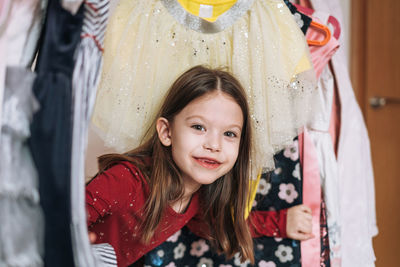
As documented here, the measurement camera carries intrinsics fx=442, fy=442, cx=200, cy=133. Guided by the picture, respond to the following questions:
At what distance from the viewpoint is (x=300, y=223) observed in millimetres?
1123

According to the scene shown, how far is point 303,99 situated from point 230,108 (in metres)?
0.20

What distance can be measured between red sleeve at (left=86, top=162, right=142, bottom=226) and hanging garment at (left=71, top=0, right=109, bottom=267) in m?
0.31

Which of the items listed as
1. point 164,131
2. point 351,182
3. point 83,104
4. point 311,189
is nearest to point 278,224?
point 311,189

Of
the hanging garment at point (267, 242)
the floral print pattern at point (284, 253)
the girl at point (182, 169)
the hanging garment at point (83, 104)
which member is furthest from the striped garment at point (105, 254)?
the floral print pattern at point (284, 253)

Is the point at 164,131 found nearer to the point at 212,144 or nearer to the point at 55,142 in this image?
the point at 212,144

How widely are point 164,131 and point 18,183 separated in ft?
1.81

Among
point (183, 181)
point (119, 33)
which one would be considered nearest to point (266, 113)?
point (183, 181)

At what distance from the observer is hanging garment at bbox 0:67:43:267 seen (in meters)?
Result: 0.51

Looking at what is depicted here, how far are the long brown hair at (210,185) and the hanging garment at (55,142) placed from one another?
48 cm

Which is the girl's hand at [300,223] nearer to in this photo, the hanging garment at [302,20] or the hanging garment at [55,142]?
the hanging garment at [302,20]

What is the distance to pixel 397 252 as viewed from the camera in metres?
1.98

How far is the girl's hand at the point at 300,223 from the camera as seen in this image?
1128 millimetres

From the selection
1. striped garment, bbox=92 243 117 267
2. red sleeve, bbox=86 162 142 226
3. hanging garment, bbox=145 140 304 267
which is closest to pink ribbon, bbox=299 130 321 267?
hanging garment, bbox=145 140 304 267

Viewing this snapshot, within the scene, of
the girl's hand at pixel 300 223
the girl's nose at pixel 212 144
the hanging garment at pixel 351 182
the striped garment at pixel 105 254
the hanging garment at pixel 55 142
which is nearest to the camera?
the hanging garment at pixel 55 142
